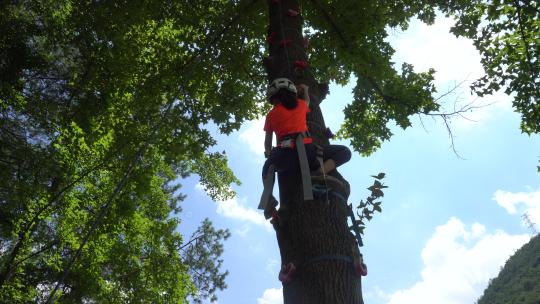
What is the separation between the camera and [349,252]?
300 cm

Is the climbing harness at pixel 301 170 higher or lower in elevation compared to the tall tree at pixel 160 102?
lower

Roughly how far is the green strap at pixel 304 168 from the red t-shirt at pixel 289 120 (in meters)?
0.11

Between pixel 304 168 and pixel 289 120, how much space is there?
0.67 metres

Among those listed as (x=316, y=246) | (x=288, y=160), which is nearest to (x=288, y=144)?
(x=288, y=160)

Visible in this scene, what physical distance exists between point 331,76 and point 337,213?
22.0 ft

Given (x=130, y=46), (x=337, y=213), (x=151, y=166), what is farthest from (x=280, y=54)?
(x=151, y=166)

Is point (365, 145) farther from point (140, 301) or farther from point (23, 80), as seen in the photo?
A: point (23, 80)

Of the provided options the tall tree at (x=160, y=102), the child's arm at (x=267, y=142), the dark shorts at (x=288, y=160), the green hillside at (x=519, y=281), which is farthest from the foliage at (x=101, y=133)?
the green hillside at (x=519, y=281)

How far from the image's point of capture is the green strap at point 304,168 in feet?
10.5

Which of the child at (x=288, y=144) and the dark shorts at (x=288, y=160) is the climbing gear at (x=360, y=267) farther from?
the dark shorts at (x=288, y=160)

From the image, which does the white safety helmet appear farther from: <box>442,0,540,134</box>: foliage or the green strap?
<box>442,0,540,134</box>: foliage

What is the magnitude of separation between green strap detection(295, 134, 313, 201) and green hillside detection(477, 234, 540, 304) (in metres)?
84.0

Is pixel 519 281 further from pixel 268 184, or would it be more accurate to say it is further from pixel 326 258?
pixel 326 258

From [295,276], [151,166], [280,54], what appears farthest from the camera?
[151,166]
